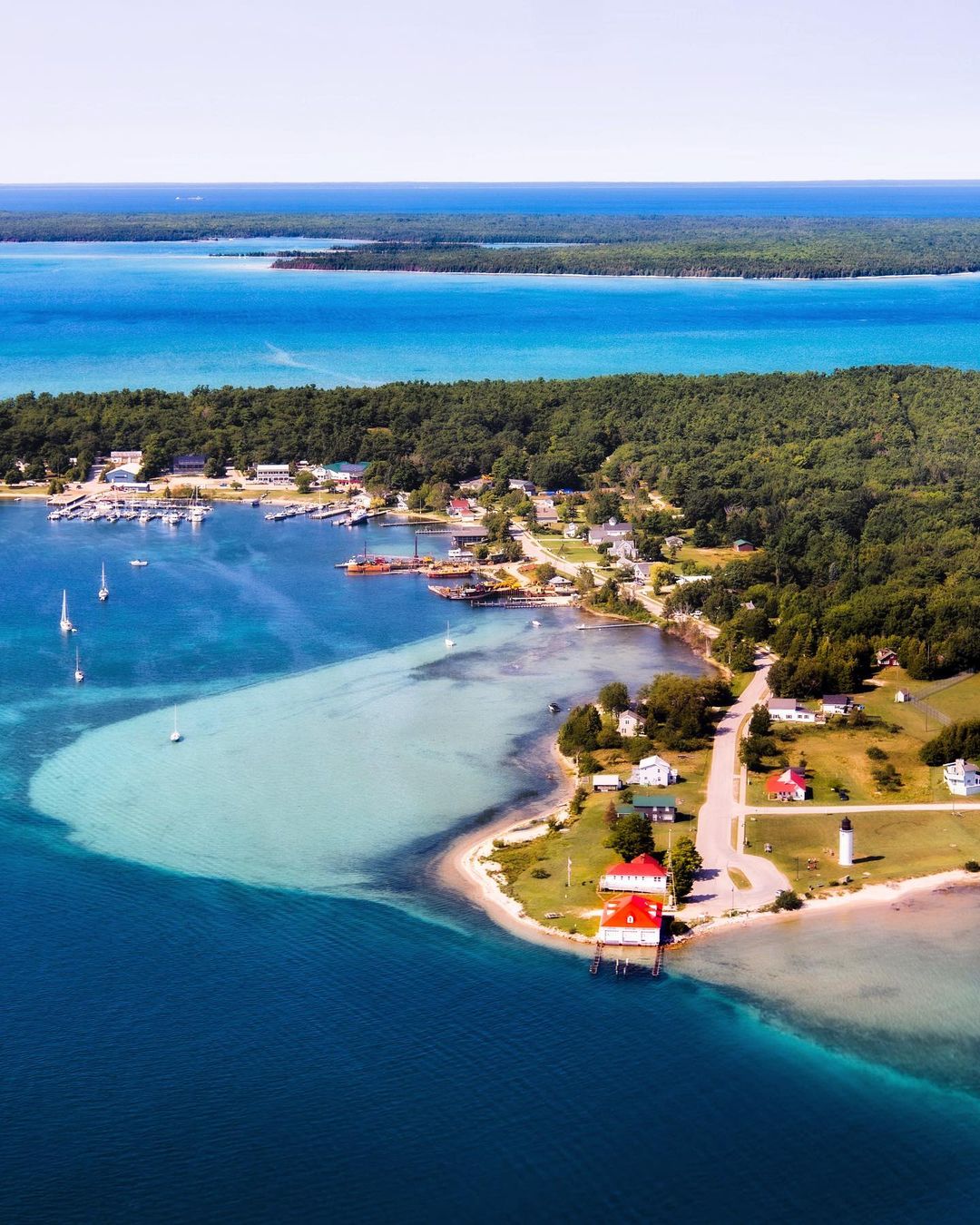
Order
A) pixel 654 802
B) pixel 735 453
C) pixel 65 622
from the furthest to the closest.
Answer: pixel 735 453 < pixel 65 622 < pixel 654 802

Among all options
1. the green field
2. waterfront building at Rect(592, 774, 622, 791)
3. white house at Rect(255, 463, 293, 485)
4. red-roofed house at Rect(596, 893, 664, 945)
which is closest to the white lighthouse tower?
the green field

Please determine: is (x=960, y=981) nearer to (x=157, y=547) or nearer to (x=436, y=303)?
(x=157, y=547)

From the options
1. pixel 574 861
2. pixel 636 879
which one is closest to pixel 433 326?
pixel 574 861

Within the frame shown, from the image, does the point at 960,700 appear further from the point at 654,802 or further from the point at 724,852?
the point at 724,852

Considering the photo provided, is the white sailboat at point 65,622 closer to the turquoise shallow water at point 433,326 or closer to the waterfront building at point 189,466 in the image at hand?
the waterfront building at point 189,466

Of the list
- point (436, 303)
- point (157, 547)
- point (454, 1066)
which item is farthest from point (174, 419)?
point (436, 303)

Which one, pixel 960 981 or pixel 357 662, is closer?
pixel 960 981
